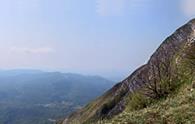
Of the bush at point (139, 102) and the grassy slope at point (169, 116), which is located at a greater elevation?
the bush at point (139, 102)

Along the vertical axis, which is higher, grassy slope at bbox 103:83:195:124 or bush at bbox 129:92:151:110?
bush at bbox 129:92:151:110

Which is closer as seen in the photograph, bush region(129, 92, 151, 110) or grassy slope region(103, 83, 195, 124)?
grassy slope region(103, 83, 195, 124)

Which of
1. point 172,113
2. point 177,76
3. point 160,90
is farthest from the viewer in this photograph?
point 177,76

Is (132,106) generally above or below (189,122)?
above

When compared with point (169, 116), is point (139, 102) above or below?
above

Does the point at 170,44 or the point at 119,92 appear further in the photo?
the point at 119,92

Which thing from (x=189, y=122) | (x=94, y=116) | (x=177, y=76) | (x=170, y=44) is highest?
(x=170, y=44)

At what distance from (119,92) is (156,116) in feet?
304

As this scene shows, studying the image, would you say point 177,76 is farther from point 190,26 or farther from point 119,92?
point 119,92

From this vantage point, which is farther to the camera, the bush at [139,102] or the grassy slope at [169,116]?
the bush at [139,102]

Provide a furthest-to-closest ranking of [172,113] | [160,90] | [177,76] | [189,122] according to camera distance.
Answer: [177,76] < [160,90] < [172,113] < [189,122]

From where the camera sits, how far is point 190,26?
9806 cm

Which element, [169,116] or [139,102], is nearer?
[169,116]

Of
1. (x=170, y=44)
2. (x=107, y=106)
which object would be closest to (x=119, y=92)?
(x=107, y=106)
